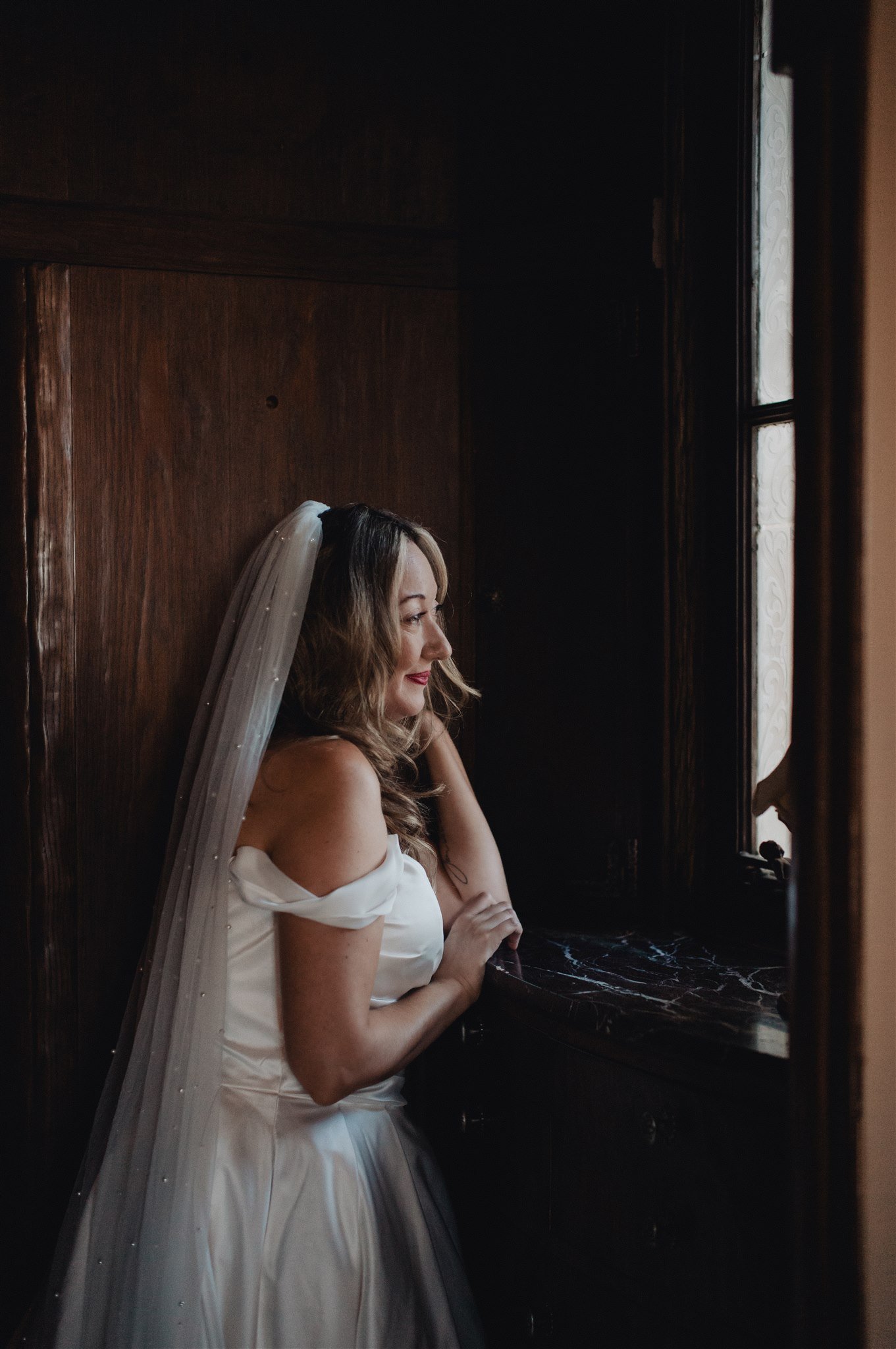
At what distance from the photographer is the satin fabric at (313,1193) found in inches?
64.4

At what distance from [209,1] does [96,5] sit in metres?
0.21

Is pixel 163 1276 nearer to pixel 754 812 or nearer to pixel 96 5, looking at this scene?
pixel 754 812

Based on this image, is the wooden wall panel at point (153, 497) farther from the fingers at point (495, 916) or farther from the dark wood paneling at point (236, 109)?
the fingers at point (495, 916)

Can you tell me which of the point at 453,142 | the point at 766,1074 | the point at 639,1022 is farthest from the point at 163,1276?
the point at 453,142

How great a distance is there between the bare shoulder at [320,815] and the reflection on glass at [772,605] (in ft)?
2.38

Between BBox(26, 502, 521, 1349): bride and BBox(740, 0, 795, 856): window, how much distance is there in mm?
601

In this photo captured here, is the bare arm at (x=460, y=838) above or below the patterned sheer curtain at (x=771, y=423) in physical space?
below

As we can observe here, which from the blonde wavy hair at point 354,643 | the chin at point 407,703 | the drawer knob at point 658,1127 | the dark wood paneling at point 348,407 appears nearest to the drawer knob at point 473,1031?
the blonde wavy hair at point 354,643

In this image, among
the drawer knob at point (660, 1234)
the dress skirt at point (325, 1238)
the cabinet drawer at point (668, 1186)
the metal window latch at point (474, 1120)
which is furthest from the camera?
the metal window latch at point (474, 1120)

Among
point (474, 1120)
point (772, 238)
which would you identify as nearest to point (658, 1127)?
point (474, 1120)

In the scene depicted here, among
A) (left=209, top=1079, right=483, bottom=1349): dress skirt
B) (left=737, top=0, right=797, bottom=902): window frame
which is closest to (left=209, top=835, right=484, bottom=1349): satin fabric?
(left=209, top=1079, right=483, bottom=1349): dress skirt

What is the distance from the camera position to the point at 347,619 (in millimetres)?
1917

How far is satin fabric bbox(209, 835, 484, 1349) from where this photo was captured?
164 cm

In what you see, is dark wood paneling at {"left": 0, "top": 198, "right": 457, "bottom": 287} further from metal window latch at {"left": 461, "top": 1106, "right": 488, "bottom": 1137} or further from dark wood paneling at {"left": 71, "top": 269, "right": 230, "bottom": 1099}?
metal window latch at {"left": 461, "top": 1106, "right": 488, "bottom": 1137}
